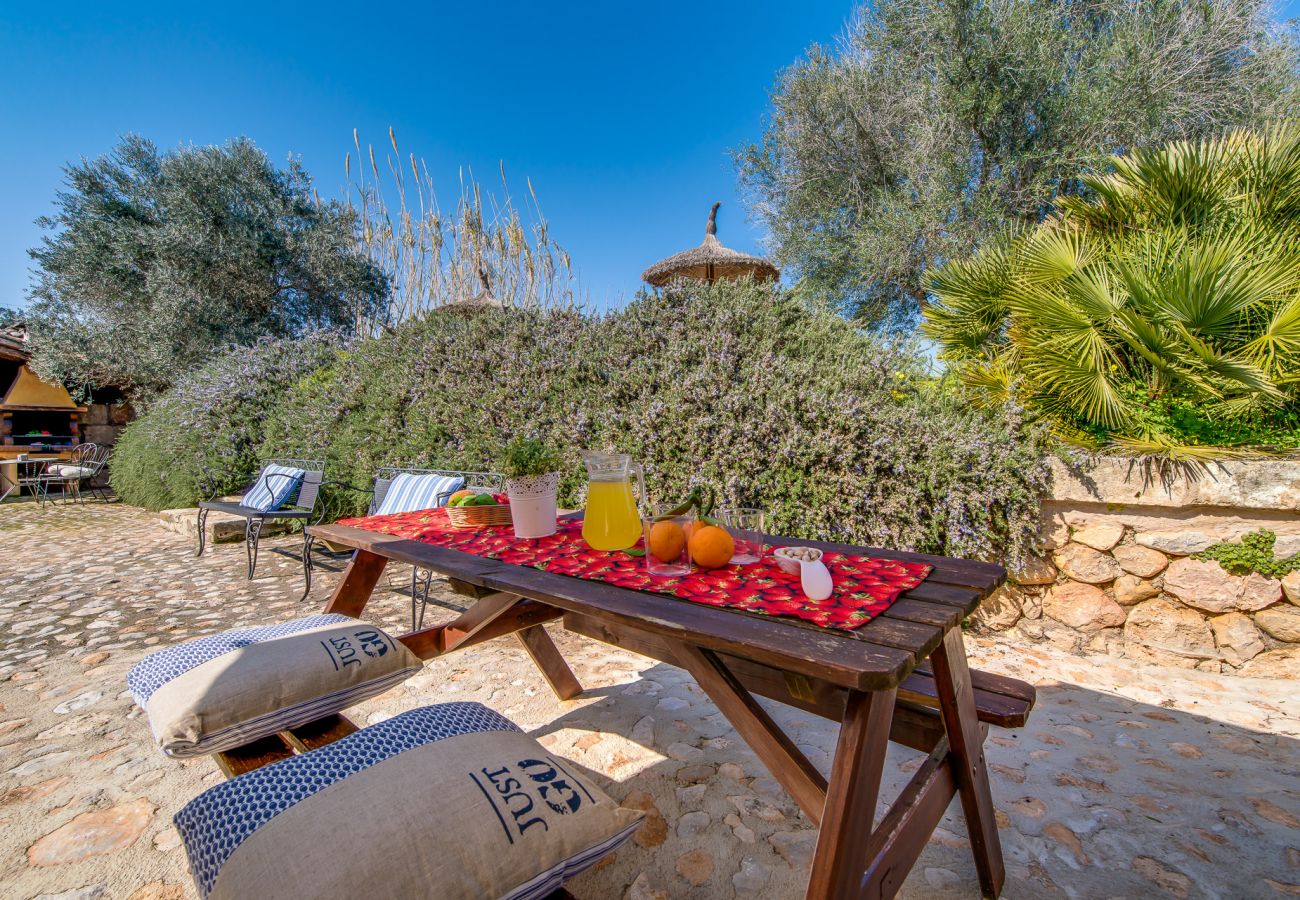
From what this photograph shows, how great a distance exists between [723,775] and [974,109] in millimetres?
8453

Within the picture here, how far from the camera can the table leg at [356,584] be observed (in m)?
2.32

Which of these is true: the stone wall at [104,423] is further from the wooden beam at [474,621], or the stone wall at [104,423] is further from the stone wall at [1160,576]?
the stone wall at [1160,576]

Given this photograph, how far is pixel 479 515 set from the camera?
219 centimetres

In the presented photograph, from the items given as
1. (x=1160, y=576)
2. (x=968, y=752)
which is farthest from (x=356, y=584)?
(x=1160, y=576)

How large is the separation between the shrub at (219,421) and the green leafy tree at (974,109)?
706 cm

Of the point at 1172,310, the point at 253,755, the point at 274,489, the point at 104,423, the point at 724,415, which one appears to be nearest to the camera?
the point at 253,755

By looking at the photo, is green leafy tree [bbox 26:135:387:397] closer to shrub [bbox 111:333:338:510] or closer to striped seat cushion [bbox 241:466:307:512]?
shrub [bbox 111:333:338:510]

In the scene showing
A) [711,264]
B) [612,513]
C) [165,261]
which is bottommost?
[612,513]

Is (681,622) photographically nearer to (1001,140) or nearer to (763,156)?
(1001,140)

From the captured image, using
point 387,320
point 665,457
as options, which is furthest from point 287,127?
point 665,457

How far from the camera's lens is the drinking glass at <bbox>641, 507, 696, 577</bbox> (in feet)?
4.71

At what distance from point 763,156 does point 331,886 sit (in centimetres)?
1011

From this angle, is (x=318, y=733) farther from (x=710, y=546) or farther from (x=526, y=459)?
(x=710, y=546)

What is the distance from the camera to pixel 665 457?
3.88 metres
